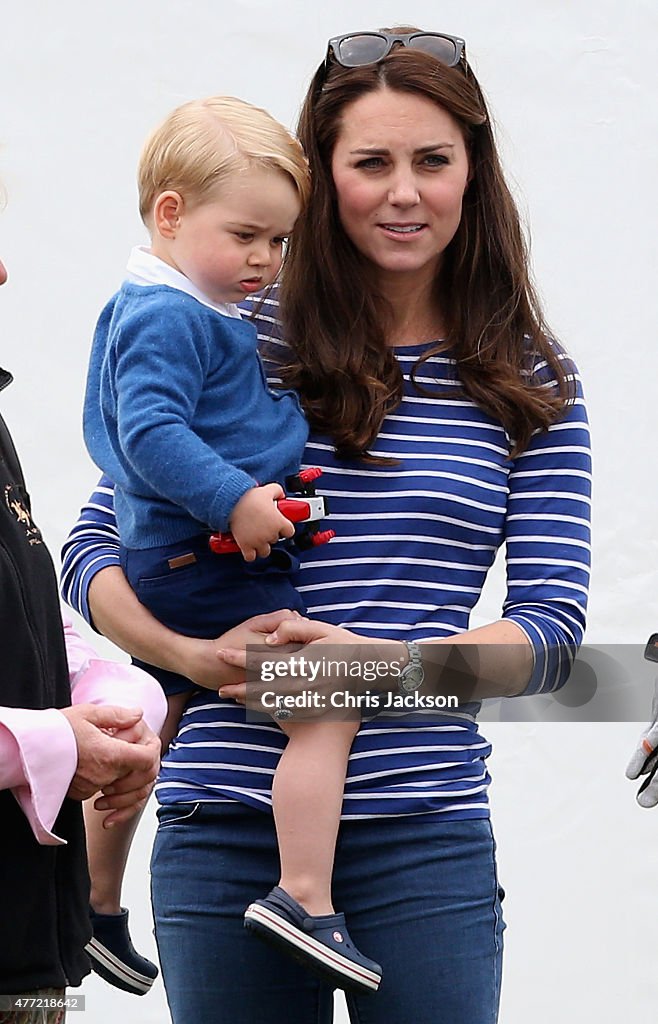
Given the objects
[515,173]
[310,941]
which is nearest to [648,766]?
[310,941]

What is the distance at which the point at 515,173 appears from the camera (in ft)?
7.72

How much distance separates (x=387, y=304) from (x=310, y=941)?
64 centimetres

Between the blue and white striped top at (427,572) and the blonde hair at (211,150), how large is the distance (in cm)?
24

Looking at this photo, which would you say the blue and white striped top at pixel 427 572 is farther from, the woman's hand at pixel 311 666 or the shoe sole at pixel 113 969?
the shoe sole at pixel 113 969

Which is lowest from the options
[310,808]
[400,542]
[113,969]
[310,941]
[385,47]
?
[113,969]

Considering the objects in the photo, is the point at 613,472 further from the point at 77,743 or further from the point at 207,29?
the point at 77,743

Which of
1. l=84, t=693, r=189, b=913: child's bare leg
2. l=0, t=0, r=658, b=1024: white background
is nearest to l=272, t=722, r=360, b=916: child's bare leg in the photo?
l=84, t=693, r=189, b=913: child's bare leg

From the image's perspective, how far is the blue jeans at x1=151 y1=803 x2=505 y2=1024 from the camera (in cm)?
138

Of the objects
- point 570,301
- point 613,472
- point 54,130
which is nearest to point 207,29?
point 54,130

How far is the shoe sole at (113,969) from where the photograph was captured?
1.56 meters

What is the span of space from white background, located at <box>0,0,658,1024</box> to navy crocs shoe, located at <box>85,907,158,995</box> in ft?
2.96

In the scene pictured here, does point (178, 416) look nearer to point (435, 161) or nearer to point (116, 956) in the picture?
point (435, 161)

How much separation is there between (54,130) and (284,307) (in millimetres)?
964

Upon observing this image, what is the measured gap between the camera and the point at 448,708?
4.69ft
